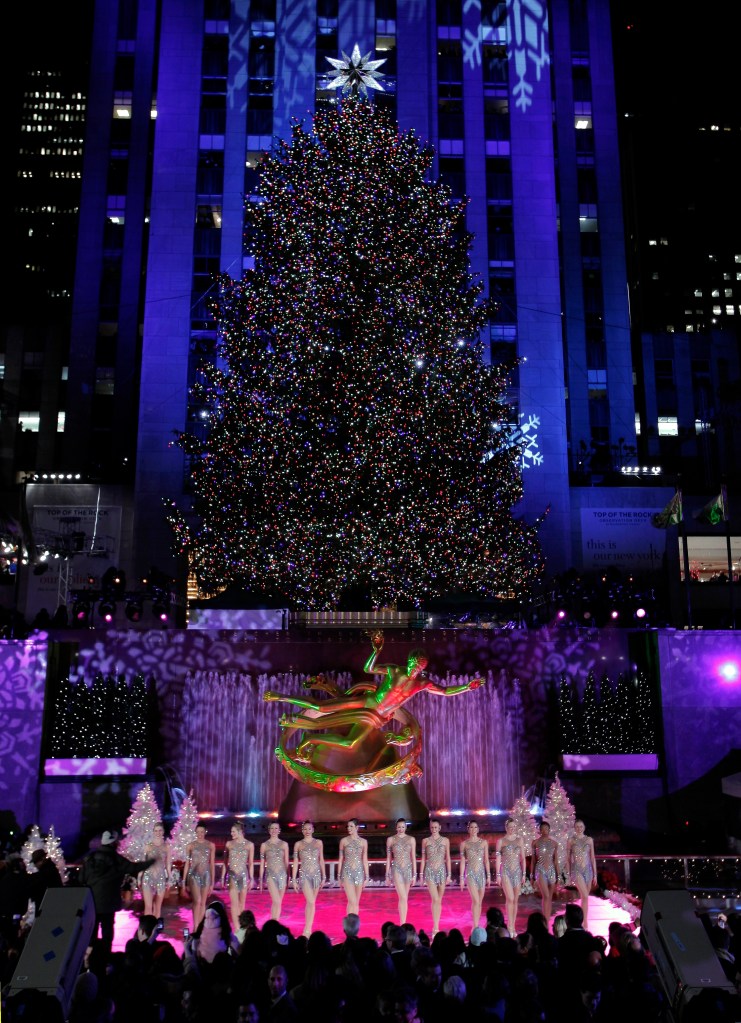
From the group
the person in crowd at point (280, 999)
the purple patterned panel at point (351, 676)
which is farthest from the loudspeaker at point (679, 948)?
the purple patterned panel at point (351, 676)

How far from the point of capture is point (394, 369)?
25.8 metres

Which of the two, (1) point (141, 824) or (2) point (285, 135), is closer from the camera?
(1) point (141, 824)

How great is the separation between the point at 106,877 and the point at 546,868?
5.99 metres

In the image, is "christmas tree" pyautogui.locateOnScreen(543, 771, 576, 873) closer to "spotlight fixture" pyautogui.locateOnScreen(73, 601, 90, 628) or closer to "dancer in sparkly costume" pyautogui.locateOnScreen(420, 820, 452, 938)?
"dancer in sparkly costume" pyautogui.locateOnScreen(420, 820, 452, 938)

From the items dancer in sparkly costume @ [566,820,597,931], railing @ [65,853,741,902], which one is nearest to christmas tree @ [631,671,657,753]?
railing @ [65,853,741,902]

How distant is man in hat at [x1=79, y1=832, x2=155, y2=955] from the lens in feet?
34.5

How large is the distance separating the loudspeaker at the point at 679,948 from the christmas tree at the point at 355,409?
17403 millimetres

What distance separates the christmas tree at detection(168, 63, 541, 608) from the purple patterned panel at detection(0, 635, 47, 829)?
7.21 m

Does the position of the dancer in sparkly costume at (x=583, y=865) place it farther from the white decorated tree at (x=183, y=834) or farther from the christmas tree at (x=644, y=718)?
the christmas tree at (x=644, y=718)

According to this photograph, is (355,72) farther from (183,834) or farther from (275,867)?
(275,867)

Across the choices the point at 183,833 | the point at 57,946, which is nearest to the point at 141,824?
the point at 183,833

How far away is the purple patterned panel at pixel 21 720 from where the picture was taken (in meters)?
18.6

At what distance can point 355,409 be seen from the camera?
25531 millimetres

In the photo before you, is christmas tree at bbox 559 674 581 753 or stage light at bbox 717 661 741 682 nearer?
christmas tree at bbox 559 674 581 753
